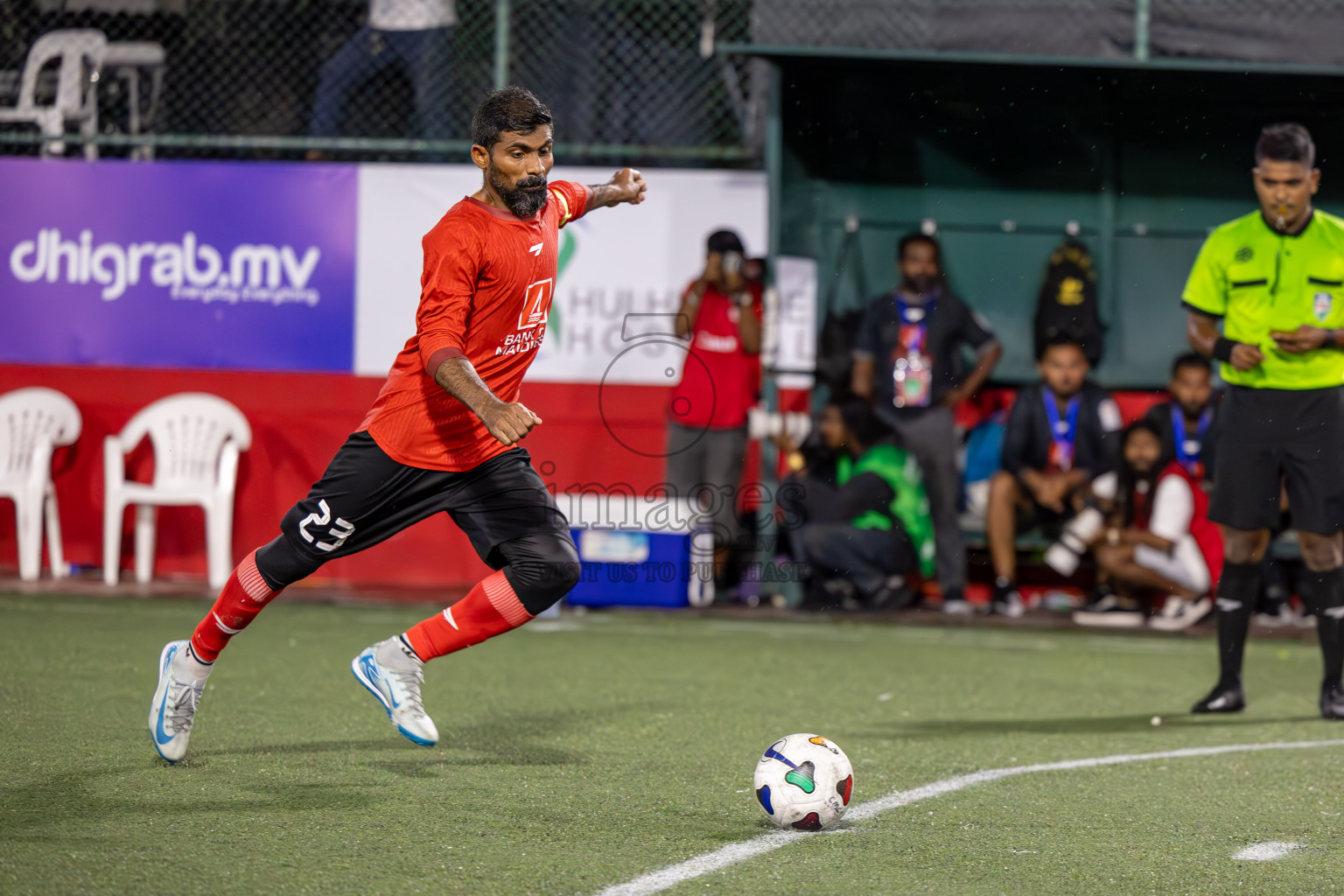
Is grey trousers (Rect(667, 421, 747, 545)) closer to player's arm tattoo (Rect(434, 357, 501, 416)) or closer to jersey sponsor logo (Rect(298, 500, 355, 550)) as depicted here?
jersey sponsor logo (Rect(298, 500, 355, 550))

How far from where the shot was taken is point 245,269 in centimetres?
1097

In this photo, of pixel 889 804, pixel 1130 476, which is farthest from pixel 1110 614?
pixel 889 804

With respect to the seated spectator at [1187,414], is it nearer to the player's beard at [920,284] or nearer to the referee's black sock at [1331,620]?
the player's beard at [920,284]

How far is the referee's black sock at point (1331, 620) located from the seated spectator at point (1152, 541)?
3.05m

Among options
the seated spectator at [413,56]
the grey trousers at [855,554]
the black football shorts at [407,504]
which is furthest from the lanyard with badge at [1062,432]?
the black football shorts at [407,504]

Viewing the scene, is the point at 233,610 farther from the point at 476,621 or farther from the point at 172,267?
the point at 172,267

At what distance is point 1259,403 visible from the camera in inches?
264

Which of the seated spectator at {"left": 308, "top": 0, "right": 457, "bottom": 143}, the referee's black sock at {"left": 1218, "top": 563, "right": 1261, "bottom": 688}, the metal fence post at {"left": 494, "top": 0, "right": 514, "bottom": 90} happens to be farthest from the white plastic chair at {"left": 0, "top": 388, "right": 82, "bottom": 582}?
the referee's black sock at {"left": 1218, "top": 563, "right": 1261, "bottom": 688}

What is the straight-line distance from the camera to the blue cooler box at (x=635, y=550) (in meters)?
9.98

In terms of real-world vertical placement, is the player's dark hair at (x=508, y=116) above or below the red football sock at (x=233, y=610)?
above

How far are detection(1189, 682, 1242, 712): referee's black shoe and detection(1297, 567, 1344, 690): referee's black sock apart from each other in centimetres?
14

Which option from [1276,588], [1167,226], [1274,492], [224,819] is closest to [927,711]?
[1274,492]

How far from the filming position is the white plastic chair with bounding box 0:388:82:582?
10.4m

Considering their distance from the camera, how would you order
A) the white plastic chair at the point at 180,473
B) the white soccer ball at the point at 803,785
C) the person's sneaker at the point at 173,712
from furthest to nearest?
the white plastic chair at the point at 180,473, the person's sneaker at the point at 173,712, the white soccer ball at the point at 803,785
